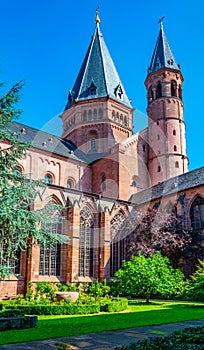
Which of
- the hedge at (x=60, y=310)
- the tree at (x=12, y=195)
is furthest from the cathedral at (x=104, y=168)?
the hedge at (x=60, y=310)

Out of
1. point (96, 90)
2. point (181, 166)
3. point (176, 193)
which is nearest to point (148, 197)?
point (176, 193)

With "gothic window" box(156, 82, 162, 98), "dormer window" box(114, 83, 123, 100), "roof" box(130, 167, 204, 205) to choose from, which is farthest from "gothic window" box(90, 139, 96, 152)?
"roof" box(130, 167, 204, 205)

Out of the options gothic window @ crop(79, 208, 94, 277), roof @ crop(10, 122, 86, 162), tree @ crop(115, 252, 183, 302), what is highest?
roof @ crop(10, 122, 86, 162)

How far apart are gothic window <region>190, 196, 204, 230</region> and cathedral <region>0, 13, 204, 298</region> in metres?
0.09

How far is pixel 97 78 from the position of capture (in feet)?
171

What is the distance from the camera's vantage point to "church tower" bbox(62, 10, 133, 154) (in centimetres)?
4791

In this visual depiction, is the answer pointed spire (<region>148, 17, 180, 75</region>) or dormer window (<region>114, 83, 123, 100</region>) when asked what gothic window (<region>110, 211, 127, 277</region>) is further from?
pointed spire (<region>148, 17, 180, 75</region>)

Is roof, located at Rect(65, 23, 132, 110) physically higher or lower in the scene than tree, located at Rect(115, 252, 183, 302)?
higher

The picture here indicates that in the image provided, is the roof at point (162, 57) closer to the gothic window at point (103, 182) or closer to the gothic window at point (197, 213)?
the gothic window at point (103, 182)

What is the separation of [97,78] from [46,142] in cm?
1636

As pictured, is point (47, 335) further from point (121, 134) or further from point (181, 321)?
point (121, 134)

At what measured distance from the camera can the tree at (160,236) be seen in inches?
1131

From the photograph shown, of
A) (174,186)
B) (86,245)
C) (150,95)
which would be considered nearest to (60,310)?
(86,245)

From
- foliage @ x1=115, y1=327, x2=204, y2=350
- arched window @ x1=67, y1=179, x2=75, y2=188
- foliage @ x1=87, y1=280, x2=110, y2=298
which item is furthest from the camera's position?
arched window @ x1=67, y1=179, x2=75, y2=188
